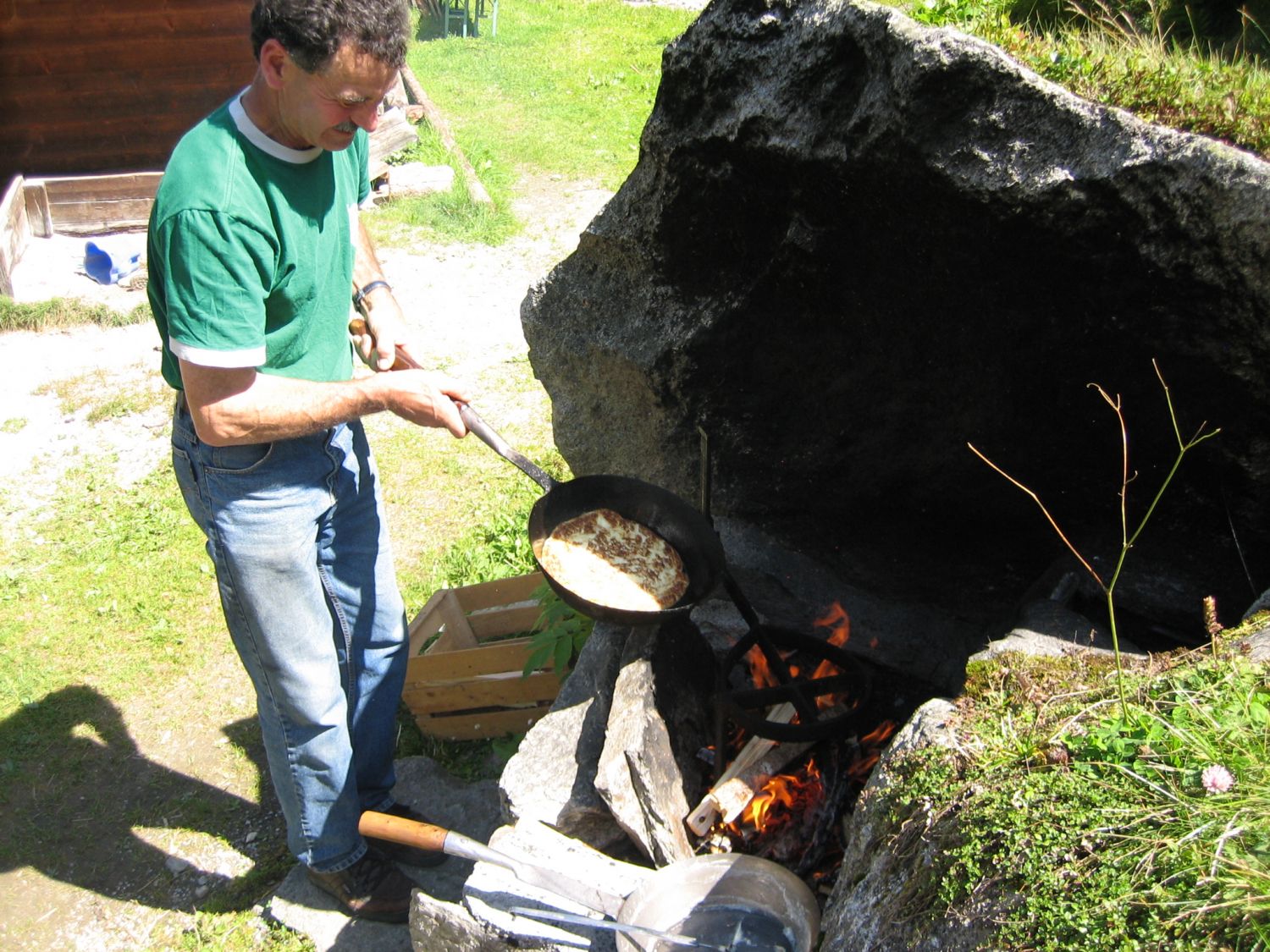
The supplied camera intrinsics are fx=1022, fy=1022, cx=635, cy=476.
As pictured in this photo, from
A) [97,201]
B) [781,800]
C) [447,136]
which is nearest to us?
[781,800]

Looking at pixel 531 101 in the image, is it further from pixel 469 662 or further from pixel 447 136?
pixel 469 662

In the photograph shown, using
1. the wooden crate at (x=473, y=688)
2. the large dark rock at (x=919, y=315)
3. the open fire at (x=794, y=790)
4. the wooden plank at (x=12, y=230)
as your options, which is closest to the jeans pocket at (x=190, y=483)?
the wooden crate at (x=473, y=688)

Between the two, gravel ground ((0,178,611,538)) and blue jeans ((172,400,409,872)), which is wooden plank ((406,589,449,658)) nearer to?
blue jeans ((172,400,409,872))

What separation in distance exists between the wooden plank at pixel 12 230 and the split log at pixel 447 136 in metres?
3.50

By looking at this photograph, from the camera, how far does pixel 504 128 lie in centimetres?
1158

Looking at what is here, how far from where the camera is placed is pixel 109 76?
9242mm

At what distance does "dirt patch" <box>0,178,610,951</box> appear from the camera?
373 cm

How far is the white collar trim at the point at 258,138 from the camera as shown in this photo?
8.77ft

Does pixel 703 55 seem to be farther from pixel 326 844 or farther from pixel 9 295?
pixel 9 295

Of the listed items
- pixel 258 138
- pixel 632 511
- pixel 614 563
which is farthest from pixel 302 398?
pixel 632 511

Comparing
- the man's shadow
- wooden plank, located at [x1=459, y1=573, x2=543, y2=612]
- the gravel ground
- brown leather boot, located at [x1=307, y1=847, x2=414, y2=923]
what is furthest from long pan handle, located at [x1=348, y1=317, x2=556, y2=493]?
the gravel ground

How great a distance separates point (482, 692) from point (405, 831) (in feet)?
4.47

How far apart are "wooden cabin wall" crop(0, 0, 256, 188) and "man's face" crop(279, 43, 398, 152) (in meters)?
7.80

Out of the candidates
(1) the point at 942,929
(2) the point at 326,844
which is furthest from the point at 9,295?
(1) the point at 942,929
